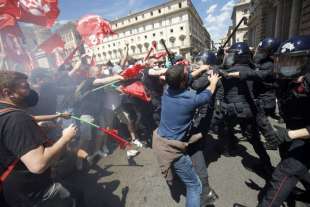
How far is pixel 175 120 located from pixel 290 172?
1309 mm

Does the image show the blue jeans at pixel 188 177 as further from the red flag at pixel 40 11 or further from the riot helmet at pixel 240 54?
the red flag at pixel 40 11

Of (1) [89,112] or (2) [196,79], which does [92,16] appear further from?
(2) [196,79]

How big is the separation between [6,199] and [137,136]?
3.56 m

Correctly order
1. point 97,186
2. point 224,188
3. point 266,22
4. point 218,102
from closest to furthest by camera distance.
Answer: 1. point 224,188
2. point 97,186
3. point 218,102
4. point 266,22

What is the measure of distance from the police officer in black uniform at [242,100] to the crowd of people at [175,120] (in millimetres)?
16

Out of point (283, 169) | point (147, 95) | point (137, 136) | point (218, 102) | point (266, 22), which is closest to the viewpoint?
point (283, 169)

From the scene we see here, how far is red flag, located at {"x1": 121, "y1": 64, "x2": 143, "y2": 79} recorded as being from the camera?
164 inches

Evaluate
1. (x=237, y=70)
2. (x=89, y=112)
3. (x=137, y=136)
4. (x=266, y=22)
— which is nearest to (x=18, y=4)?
(x=89, y=112)

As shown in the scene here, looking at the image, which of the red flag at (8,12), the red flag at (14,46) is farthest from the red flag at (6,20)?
the red flag at (14,46)

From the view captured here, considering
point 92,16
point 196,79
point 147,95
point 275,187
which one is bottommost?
point 275,187

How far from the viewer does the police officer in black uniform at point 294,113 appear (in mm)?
1800

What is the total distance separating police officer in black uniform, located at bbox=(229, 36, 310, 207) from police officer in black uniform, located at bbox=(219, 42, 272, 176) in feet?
→ 3.14

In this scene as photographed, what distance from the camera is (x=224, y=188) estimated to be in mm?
2850

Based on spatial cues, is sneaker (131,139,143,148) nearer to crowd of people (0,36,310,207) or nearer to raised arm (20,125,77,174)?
crowd of people (0,36,310,207)
